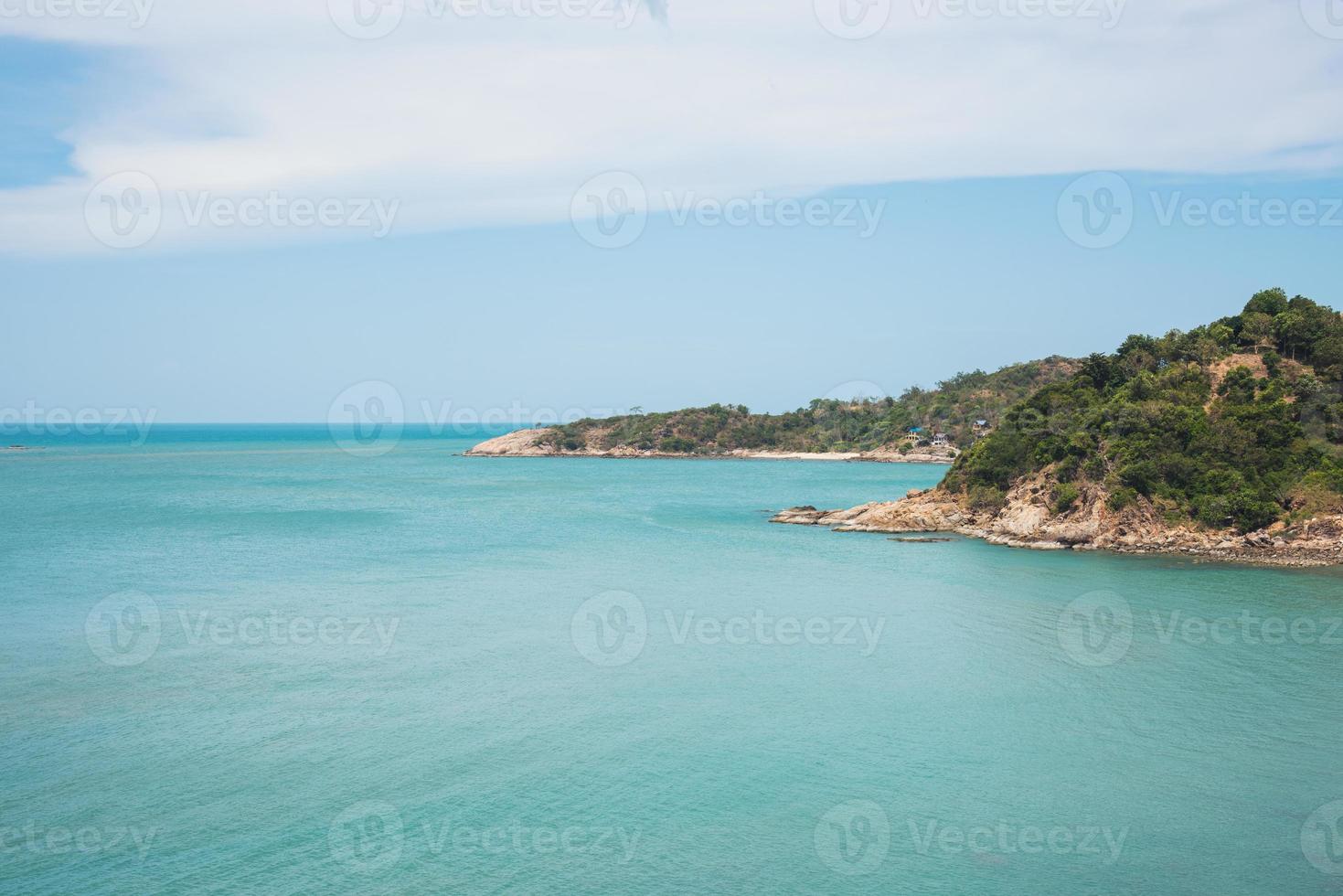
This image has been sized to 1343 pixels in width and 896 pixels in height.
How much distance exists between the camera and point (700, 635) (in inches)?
1011

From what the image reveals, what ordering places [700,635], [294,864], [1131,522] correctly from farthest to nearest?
1. [1131,522]
2. [700,635]
3. [294,864]

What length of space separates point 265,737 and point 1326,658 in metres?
23.0

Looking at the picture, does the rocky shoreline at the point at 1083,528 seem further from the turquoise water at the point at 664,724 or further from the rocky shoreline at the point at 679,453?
the rocky shoreline at the point at 679,453

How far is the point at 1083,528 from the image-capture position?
3975cm

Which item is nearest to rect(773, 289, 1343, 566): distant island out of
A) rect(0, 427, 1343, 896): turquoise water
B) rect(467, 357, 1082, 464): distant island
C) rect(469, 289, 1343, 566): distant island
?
rect(469, 289, 1343, 566): distant island

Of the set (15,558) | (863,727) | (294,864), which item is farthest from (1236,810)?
(15,558)

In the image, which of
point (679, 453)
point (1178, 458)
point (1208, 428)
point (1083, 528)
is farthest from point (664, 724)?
point (679, 453)

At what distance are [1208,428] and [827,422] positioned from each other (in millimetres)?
83865

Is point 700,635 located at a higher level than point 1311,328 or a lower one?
lower

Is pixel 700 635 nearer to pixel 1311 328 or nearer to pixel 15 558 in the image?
pixel 15 558

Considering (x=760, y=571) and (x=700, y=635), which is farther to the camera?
(x=760, y=571)

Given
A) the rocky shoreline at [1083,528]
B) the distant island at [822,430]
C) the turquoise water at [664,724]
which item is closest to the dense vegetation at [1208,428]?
the rocky shoreline at [1083,528]

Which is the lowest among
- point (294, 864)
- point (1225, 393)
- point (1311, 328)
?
point (294, 864)

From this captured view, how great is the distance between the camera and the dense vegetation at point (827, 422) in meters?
110
